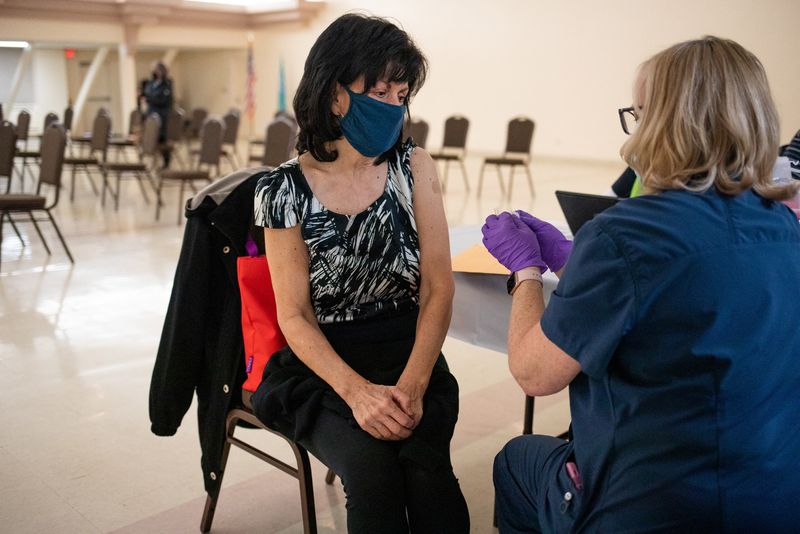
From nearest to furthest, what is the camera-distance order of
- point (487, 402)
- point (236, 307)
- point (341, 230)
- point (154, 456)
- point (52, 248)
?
point (341, 230) → point (236, 307) → point (154, 456) → point (487, 402) → point (52, 248)

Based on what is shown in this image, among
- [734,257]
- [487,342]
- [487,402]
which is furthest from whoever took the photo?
[487,402]

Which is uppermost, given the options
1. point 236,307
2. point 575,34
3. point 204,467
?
point 575,34

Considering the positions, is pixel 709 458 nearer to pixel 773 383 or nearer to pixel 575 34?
pixel 773 383

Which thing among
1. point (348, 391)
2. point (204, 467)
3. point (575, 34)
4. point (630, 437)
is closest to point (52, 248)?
point (204, 467)

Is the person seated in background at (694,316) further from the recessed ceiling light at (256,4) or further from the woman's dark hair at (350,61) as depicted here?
the recessed ceiling light at (256,4)

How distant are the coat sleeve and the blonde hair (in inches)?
39.5

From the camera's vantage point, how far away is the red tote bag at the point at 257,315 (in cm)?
166

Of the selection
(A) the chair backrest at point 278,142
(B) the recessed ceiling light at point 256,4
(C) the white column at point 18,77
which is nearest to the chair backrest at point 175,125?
(A) the chair backrest at point 278,142

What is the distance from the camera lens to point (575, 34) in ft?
36.2

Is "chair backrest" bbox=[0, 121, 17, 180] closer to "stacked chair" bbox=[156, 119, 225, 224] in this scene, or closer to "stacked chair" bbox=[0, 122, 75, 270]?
"stacked chair" bbox=[0, 122, 75, 270]

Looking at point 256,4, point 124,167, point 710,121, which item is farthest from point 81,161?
point 256,4

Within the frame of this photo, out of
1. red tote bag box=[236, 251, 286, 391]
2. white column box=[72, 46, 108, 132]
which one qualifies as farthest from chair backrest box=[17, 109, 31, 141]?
red tote bag box=[236, 251, 286, 391]

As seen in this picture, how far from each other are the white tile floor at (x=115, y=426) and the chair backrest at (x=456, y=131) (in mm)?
4487

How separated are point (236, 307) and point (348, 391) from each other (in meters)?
0.39
